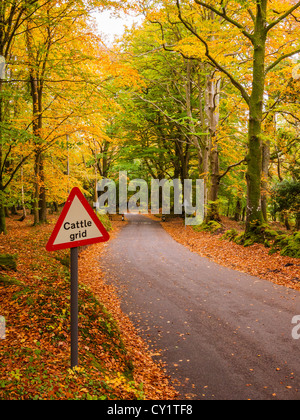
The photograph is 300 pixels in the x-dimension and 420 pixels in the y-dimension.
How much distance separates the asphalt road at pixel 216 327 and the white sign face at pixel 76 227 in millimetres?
2868

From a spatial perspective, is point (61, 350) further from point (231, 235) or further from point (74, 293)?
point (231, 235)

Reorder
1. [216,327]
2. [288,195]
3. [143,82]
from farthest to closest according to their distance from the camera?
[288,195] < [143,82] < [216,327]

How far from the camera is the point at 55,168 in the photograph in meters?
20.9

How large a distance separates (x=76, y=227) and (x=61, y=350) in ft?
7.35

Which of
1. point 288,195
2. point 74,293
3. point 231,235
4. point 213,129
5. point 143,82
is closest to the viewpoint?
point 74,293

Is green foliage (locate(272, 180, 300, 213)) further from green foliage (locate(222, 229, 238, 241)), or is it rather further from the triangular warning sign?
the triangular warning sign

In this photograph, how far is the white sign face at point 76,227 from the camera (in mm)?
3242

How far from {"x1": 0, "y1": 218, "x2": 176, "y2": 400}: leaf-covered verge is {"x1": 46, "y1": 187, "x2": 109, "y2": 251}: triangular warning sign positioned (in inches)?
66.3

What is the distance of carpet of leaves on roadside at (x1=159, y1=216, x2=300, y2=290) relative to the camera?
9.45 m

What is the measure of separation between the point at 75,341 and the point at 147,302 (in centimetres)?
457

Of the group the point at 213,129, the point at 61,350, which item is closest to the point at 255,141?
the point at 213,129

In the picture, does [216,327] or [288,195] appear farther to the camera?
[288,195]

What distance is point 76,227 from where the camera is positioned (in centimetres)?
336
